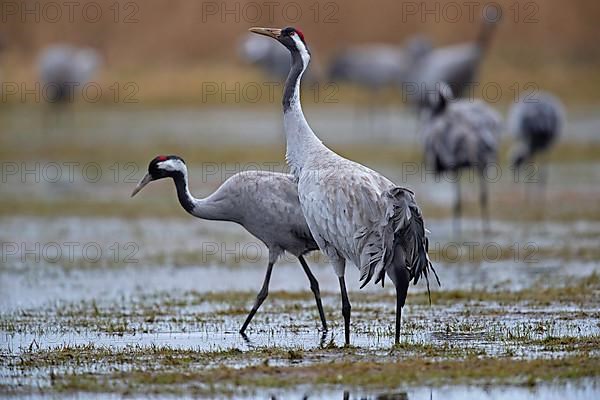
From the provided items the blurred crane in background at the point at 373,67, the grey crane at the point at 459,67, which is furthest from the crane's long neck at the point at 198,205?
the blurred crane in background at the point at 373,67

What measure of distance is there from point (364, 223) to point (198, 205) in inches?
79.4

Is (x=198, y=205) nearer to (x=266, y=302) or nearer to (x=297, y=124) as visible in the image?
(x=297, y=124)

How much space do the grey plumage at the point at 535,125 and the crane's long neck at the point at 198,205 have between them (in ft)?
35.2

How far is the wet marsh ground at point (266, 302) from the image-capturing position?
7.58m

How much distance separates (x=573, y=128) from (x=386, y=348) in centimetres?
2145

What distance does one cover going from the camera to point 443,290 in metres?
12.1

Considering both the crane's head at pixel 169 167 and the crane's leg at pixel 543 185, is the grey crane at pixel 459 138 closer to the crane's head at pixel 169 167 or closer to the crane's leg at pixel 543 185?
the crane's leg at pixel 543 185

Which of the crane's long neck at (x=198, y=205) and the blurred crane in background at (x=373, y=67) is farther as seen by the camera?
the blurred crane in background at (x=373, y=67)

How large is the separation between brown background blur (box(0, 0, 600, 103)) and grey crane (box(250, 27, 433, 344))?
30662mm

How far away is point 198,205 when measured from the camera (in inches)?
415

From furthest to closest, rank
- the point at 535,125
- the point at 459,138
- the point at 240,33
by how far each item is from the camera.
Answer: the point at 240,33 → the point at 535,125 → the point at 459,138

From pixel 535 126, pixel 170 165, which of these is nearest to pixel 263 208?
pixel 170 165

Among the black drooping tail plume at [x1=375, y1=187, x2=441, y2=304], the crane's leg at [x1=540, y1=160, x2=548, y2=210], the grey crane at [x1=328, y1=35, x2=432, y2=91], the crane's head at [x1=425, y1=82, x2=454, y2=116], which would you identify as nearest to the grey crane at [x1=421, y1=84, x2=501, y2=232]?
the crane's head at [x1=425, y1=82, x2=454, y2=116]

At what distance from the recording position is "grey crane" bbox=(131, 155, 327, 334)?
33.5ft
